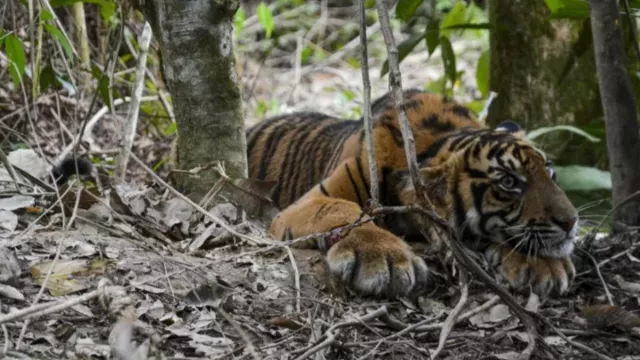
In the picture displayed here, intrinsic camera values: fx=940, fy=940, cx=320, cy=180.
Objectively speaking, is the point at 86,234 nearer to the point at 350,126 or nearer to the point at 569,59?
the point at 350,126

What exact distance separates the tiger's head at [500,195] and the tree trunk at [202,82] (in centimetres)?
68

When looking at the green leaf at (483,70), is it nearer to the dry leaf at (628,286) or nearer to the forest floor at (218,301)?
the forest floor at (218,301)

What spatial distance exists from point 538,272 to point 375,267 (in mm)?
595

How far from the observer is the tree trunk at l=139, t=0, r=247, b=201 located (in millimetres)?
3252

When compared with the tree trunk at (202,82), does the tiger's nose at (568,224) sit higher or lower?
lower

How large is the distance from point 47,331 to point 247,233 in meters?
1.11

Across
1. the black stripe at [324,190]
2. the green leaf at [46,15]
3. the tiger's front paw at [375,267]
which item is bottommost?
the tiger's front paw at [375,267]

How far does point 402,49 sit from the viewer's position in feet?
15.3

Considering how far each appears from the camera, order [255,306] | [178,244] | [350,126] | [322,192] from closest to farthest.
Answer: [255,306] → [178,244] → [322,192] → [350,126]

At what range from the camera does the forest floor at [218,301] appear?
228 cm

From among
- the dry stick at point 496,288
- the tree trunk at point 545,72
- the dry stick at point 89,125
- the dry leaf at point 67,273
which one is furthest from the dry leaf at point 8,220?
the tree trunk at point 545,72

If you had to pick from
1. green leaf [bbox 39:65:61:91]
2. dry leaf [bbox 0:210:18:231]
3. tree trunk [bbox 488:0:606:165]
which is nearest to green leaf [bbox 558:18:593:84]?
tree trunk [bbox 488:0:606:165]

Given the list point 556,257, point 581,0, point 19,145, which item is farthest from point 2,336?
point 19,145

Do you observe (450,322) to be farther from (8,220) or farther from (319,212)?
(8,220)
